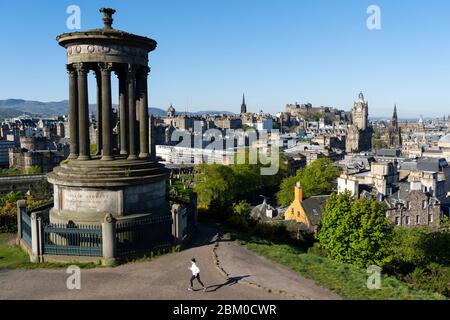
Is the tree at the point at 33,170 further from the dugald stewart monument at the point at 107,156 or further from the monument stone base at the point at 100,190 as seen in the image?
the monument stone base at the point at 100,190

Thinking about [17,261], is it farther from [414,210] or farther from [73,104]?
[414,210]

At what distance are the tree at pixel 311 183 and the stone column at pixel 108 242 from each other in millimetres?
50840

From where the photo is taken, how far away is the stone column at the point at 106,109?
2052cm

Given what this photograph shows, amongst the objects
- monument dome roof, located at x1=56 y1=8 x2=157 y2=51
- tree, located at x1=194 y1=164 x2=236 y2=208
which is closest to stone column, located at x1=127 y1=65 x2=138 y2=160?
monument dome roof, located at x1=56 y1=8 x2=157 y2=51

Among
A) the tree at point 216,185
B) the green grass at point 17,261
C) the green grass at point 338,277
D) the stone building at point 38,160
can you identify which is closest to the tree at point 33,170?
the stone building at point 38,160

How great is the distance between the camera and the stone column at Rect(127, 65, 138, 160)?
21.1 metres

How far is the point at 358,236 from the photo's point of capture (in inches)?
1115

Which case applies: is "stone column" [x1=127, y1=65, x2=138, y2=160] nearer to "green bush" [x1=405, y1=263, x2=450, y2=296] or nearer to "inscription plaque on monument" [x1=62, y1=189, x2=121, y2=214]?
"inscription plaque on monument" [x1=62, y1=189, x2=121, y2=214]

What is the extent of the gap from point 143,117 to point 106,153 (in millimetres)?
2992

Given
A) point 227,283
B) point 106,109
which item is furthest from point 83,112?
point 227,283

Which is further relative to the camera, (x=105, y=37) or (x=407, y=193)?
(x=407, y=193)

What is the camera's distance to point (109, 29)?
2069 cm
